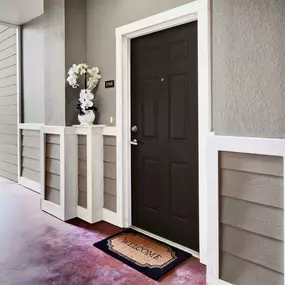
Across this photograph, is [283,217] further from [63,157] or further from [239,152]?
[63,157]

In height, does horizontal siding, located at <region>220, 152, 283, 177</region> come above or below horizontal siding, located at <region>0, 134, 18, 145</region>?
below

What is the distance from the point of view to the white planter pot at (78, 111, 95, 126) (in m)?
3.10

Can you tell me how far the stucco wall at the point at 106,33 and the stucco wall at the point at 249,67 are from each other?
3.81ft

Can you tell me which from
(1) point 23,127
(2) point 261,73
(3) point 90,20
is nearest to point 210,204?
(2) point 261,73

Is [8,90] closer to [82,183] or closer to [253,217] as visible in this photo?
A: [82,183]

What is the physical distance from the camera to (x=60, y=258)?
233 cm

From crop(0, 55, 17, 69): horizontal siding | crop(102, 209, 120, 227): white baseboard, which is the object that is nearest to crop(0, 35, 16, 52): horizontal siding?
crop(0, 55, 17, 69): horizontal siding

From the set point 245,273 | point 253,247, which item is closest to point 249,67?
point 253,247

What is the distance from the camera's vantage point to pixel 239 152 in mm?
1725

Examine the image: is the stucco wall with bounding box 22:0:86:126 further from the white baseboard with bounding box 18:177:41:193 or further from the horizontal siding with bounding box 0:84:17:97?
the horizontal siding with bounding box 0:84:17:97

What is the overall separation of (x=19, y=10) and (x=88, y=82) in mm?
1902

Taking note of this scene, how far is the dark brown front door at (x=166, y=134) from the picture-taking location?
8.01 feet

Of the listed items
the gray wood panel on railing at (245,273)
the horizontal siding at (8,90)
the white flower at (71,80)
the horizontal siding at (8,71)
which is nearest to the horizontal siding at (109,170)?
the white flower at (71,80)

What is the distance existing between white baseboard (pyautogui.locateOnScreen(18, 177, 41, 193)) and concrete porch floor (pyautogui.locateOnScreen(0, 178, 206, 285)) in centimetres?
112
